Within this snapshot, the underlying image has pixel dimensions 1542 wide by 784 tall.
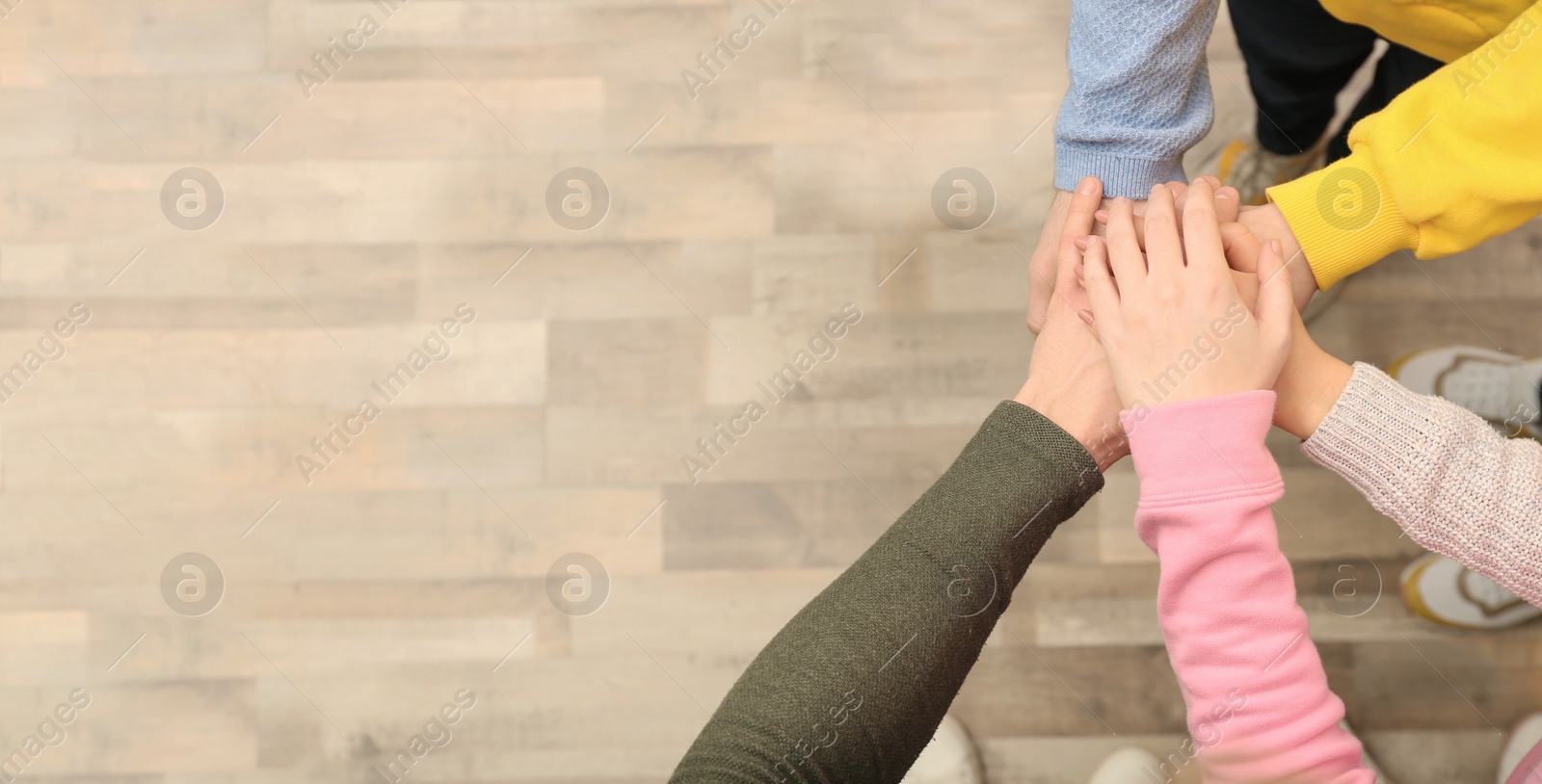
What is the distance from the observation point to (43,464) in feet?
4.29

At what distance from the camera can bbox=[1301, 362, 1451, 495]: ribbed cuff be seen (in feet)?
2.28

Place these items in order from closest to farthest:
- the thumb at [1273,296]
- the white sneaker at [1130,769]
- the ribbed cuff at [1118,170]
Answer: the thumb at [1273,296] → the ribbed cuff at [1118,170] → the white sneaker at [1130,769]

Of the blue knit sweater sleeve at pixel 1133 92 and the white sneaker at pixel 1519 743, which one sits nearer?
the blue knit sweater sleeve at pixel 1133 92

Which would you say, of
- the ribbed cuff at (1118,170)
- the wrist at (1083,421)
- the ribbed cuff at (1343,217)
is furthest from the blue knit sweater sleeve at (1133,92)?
the wrist at (1083,421)

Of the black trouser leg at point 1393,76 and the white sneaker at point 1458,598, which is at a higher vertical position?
the black trouser leg at point 1393,76

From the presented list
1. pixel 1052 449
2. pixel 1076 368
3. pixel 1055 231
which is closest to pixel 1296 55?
pixel 1055 231

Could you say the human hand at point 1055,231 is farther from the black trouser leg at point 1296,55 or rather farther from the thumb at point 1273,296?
the black trouser leg at point 1296,55

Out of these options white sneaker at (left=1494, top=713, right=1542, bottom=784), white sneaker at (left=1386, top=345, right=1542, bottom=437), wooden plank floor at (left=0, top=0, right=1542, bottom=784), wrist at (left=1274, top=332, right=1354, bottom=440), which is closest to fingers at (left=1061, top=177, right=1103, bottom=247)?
wrist at (left=1274, top=332, right=1354, bottom=440)

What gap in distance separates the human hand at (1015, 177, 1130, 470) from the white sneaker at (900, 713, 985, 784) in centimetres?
53

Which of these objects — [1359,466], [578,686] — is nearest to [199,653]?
A: [578,686]

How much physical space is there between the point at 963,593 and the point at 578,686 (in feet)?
2.46

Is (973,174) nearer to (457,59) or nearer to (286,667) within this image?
(457,59)

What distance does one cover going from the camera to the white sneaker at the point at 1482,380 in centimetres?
118

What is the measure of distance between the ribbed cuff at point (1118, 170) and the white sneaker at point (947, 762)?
0.75 m
